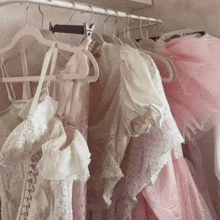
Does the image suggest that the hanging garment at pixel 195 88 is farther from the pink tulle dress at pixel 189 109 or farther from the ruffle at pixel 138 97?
the ruffle at pixel 138 97

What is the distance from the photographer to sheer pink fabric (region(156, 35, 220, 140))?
92cm

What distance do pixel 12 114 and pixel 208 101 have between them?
528mm

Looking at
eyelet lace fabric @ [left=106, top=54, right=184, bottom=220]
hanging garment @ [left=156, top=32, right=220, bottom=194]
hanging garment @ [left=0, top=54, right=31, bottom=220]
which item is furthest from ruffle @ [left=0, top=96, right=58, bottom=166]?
hanging garment @ [left=156, top=32, right=220, bottom=194]

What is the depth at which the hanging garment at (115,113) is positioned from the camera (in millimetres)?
722

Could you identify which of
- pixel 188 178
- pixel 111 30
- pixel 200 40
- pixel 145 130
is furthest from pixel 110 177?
pixel 111 30

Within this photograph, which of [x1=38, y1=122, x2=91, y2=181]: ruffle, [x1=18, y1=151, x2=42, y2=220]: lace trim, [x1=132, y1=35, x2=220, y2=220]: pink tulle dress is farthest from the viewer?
[x1=132, y1=35, x2=220, y2=220]: pink tulle dress

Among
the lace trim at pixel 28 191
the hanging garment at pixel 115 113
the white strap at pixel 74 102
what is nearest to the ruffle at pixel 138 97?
the hanging garment at pixel 115 113

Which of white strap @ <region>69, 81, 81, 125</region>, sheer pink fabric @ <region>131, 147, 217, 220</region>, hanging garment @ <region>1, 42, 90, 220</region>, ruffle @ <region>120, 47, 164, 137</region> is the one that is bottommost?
sheer pink fabric @ <region>131, 147, 217, 220</region>

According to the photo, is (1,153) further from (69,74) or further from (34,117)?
(69,74)

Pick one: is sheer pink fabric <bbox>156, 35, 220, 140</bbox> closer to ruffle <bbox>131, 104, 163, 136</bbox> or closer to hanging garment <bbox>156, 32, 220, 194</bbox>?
hanging garment <bbox>156, 32, 220, 194</bbox>

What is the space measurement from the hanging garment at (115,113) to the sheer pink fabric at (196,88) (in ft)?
0.64

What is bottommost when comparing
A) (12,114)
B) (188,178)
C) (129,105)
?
(188,178)

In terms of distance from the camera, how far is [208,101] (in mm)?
923

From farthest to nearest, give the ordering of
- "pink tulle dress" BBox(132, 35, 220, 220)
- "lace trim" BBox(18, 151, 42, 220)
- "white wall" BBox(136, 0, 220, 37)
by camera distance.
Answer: "white wall" BBox(136, 0, 220, 37), "pink tulle dress" BBox(132, 35, 220, 220), "lace trim" BBox(18, 151, 42, 220)
